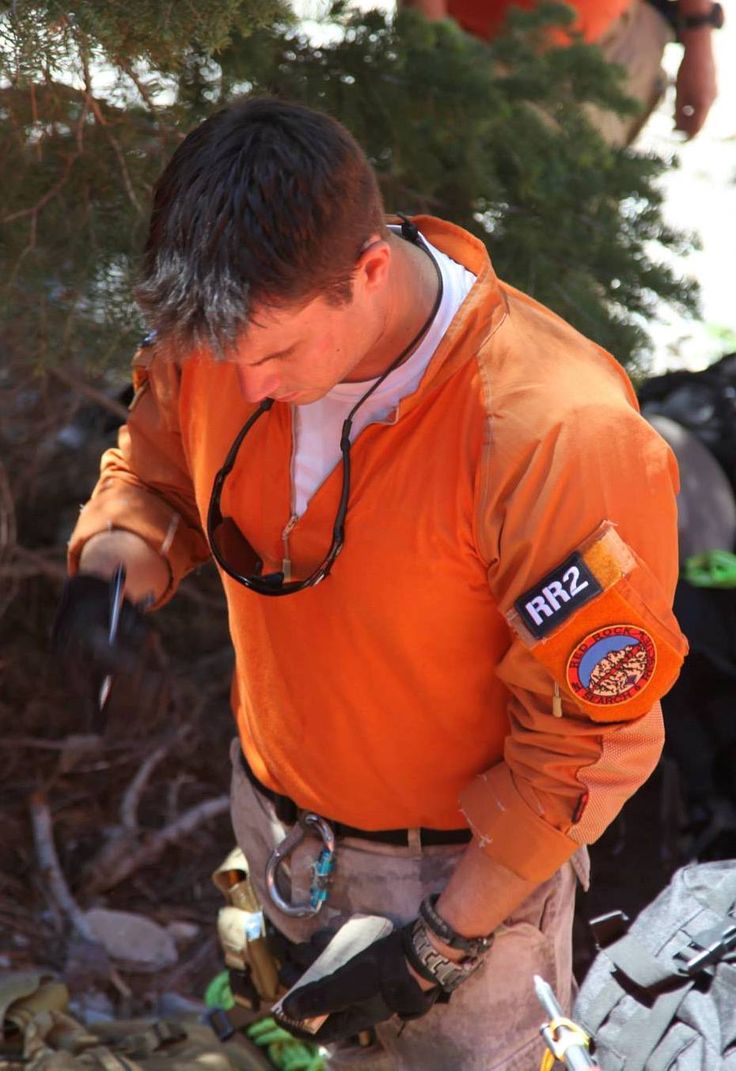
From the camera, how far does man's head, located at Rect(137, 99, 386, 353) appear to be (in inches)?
59.4

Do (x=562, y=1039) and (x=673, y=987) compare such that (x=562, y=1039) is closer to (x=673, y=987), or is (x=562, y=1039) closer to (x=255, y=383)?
(x=673, y=987)

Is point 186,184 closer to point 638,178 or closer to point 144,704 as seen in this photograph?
point 144,704

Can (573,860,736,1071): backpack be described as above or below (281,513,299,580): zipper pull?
below

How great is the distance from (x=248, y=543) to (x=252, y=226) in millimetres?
582

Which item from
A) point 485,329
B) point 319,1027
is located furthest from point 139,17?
point 319,1027

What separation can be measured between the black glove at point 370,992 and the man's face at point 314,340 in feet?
2.65

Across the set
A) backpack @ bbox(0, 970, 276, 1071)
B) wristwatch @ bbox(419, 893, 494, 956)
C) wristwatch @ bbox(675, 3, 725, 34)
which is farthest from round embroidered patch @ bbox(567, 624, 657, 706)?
wristwatch @ bbox(675, 3, 725, 34)

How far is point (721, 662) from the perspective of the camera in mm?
2957

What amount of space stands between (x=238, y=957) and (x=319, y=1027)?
496 millimetres

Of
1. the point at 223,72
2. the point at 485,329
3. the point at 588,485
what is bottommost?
the point at 588,485

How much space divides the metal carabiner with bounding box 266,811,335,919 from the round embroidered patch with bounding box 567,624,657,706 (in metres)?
0.56

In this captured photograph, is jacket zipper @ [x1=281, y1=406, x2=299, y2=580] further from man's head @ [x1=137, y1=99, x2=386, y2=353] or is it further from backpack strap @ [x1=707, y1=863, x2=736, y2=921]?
backpack strap @ [x1=707, y1=863, x2=736, y2=921]

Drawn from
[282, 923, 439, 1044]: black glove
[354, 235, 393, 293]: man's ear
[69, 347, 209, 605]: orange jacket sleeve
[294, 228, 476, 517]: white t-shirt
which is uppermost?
[354, 235, 393, 293]: man's ear

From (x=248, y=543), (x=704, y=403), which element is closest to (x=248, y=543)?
(x=248, y=543)
